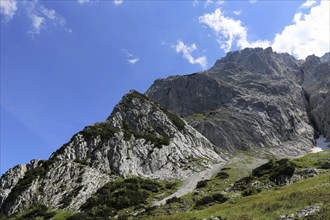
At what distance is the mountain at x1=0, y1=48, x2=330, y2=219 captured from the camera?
80.6 meters

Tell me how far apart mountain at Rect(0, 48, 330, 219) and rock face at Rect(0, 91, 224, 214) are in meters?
0.23

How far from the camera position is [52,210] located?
72.4m

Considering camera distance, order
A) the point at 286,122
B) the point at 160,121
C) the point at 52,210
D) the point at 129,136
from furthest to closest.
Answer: the point at 286,122 → the point at 160,121 → the point at 129,136 → the point at 52,210

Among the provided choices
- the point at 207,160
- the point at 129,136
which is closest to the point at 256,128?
the point at 207,160

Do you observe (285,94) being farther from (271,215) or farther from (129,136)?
(271,215)

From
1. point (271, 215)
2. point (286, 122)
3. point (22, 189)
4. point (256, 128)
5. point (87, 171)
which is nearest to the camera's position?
point (271, 215)

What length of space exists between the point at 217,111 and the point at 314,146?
49.6 metres

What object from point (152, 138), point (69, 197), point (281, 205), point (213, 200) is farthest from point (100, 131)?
point (281, 205)

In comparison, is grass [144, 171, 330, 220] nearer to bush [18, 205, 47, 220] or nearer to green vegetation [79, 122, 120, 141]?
bush [18, 205, 47, 220]

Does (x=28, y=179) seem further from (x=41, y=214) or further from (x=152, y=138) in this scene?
(x=152, y=138)

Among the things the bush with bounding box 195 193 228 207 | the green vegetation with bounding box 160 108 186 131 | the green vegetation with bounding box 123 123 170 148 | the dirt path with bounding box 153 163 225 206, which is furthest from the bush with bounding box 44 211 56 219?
the green vegetation with bounding box 160 108 186 131

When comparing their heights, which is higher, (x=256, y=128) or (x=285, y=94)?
(x=285, y=94)

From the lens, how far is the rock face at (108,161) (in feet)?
266

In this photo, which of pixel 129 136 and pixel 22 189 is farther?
pixel 129 136
